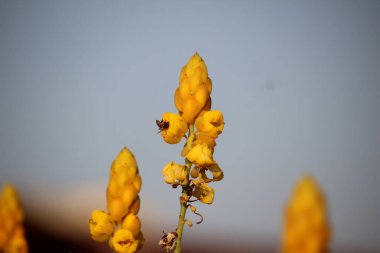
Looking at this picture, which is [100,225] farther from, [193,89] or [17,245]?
[17,245]

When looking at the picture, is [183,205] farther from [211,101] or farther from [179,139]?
[211,101]

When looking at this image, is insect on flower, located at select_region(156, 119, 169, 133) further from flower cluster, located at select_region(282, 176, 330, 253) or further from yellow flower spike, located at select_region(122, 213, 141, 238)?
flower cluster, located at select_region(282, 176, 330, 253)

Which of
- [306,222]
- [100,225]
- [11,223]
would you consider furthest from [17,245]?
[306,222]

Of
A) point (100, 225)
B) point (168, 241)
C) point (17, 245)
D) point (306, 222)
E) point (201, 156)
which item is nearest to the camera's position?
point (168, 241)

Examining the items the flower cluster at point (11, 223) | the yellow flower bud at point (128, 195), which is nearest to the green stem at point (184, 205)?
the yellow flower bud at point (128, 195)

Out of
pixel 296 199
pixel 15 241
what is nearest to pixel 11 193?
pixel 15 241

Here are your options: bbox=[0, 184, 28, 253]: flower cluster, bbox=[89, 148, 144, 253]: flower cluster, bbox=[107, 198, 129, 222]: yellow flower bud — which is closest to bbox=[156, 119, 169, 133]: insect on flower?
bbox=[89, 148, 144, 253]: flower cluster
